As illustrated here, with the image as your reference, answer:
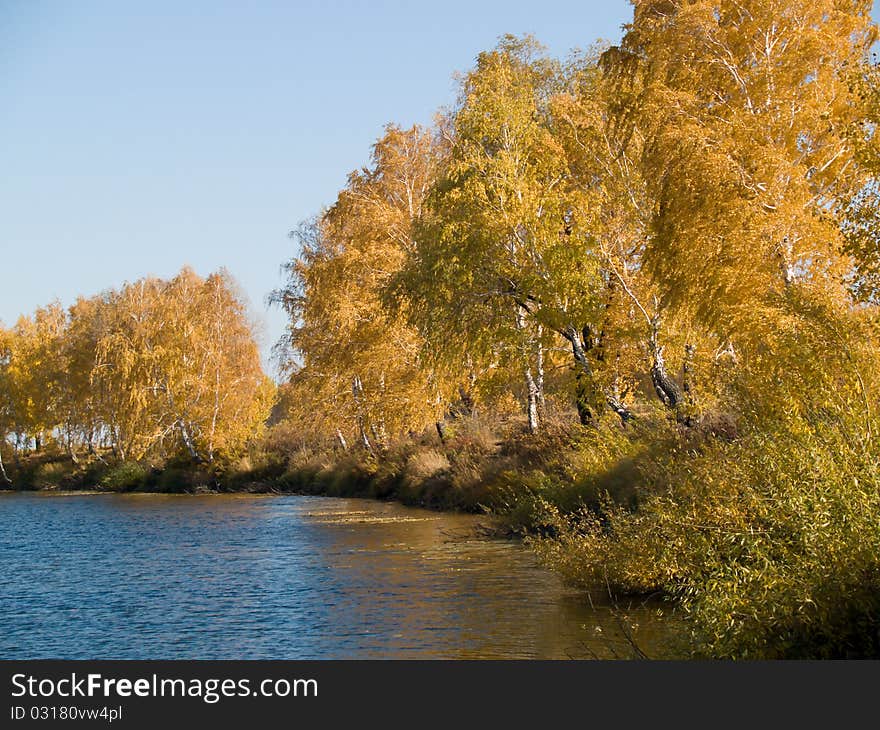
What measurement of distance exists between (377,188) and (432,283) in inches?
586

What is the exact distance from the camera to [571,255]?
2281 cm

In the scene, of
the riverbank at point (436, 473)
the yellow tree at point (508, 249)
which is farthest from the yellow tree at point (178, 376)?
the yellow tree at point (508, 249)

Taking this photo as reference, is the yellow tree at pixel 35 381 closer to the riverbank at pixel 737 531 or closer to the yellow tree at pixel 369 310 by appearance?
the yellow tree at pixel 369 310

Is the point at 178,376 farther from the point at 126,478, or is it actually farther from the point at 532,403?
the point at 532,403

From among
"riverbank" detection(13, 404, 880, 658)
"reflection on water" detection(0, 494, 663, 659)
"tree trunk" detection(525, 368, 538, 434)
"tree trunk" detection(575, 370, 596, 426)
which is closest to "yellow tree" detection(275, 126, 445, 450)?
"tree trunk" detection(525, 368, 538, 434)

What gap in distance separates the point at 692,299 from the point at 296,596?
29.8ft

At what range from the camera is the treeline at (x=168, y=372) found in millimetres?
51625

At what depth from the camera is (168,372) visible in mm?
51969

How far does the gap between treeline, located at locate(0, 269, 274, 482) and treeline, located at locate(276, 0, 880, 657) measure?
19586 millimetres

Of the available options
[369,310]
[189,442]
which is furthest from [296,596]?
[189,442]
